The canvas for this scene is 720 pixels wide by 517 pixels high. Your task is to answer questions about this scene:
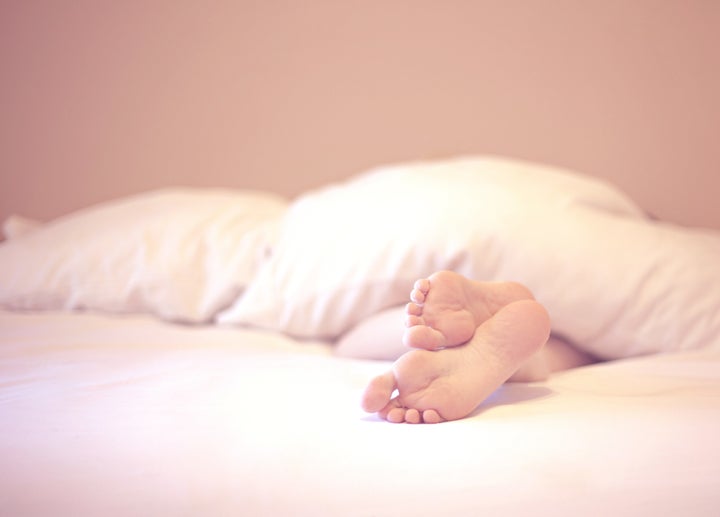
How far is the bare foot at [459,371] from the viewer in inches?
25.1

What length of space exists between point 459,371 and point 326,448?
19 cm

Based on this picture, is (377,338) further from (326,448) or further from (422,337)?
(326,448)

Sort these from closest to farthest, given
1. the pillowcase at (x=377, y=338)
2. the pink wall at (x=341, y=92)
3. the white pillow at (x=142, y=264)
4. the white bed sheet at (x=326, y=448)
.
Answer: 1. the white bed sheet at (x=326, y=448)
2. the pillowcase at (x=377, y=338)
3. the white pillow at (x=142, y=264)
4. the pink wall at (x=341, y=92)

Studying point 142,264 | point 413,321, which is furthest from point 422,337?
point 142,264

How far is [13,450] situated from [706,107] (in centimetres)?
168

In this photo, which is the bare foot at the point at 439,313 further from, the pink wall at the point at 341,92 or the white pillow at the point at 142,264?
the pink wall at the point at 341,92

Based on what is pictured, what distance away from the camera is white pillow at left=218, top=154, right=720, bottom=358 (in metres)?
0.97

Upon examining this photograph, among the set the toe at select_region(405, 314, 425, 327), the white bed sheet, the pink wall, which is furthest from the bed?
the pink wall

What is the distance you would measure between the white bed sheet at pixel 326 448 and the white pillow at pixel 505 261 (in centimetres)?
17

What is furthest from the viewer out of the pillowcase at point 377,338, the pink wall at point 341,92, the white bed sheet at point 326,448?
the pink wall at point 341,92

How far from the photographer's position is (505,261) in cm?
99

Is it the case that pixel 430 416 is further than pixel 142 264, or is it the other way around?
pixel 142 264

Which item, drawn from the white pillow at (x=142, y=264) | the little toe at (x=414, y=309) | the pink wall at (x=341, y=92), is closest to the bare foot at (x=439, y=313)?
the little toe at (x=414, y=309)

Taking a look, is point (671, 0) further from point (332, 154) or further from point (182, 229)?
point (182, 229)
